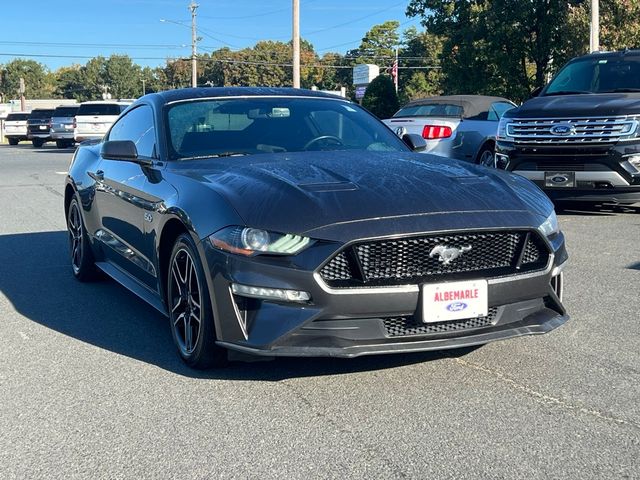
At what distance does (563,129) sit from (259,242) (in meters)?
6.56

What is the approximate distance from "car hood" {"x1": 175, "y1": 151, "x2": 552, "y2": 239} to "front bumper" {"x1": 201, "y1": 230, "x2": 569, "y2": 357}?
23cm

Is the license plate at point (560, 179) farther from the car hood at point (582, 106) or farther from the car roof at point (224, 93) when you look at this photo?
the car roof at point (224, 93)

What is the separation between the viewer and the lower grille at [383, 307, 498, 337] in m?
3.79

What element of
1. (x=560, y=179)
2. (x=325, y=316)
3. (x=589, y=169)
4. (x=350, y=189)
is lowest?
(x=325, y=316)

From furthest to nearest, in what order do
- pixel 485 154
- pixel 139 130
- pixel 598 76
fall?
pixel 485 154, pixel 598 76, pixel 139 130

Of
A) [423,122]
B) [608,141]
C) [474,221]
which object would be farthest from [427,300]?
[423,122]

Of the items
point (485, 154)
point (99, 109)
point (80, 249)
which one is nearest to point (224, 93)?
point (80, 249)

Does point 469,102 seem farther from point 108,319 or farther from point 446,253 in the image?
point 446,253

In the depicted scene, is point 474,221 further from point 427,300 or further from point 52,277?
point 52,277

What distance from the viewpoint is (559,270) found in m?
4.24

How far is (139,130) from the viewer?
5.83 meters

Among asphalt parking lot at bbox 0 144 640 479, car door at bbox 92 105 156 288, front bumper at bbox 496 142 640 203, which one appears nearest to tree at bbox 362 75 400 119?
front bumper at bbox 496 142 640 203

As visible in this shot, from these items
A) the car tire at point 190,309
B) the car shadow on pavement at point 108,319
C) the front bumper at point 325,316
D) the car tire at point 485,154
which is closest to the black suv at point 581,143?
the car tire at point 485,154

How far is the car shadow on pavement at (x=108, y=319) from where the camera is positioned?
4.34 m
